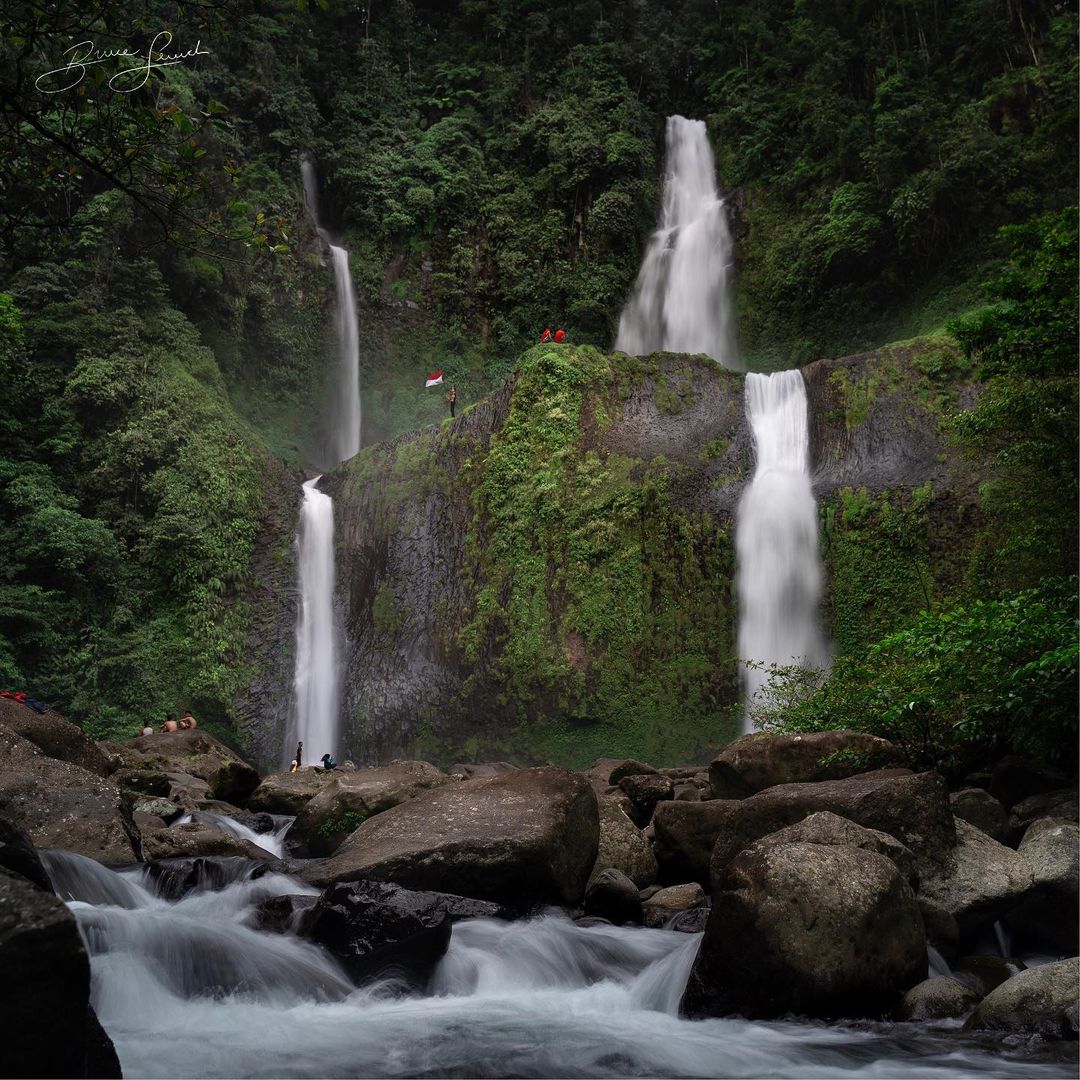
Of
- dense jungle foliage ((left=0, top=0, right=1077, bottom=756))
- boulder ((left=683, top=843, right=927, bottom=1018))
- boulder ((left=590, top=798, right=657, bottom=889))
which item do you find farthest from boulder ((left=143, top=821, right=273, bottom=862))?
dense jungle foliage ((left=0, top=0, right=1077, bottom=756))

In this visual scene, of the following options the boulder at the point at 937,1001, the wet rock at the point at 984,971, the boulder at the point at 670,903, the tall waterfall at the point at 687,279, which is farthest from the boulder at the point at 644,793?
the tall waterfall at the point at 687,279

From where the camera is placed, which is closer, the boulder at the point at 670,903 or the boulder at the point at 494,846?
the boulder at the point at 494,846

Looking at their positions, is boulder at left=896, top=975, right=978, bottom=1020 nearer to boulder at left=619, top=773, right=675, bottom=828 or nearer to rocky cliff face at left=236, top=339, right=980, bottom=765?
boulder at left=619, top=773, right=675, bottom=828

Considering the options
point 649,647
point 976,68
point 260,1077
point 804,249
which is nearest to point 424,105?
point 804,249

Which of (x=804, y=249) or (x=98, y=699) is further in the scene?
(x=804, y=249)

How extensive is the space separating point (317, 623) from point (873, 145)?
19681 mm

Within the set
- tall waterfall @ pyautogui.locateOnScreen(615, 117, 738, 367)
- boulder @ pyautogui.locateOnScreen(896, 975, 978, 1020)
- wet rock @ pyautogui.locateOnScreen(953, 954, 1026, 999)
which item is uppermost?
tall waterfall @ pyautogui.locateOnScreen(615, 117, 738, 367)

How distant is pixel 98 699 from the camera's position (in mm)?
18938

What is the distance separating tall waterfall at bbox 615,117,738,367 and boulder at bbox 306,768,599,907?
70.5 ft

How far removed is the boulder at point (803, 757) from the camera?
336 inches

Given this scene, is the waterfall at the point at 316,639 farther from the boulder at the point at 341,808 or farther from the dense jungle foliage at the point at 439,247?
the boulder at the point at 341,808

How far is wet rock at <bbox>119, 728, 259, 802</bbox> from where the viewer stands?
13.2m

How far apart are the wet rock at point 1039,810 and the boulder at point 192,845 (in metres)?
6.92

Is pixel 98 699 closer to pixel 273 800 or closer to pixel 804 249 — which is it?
pixel 273 800
